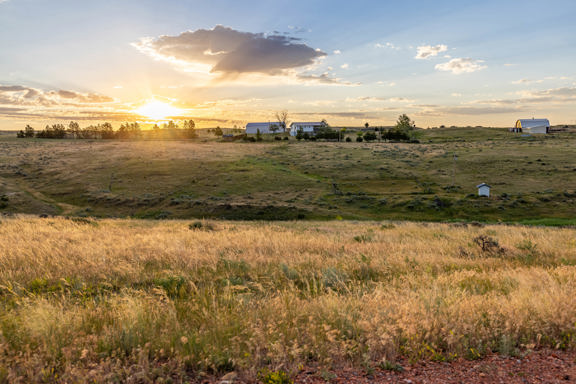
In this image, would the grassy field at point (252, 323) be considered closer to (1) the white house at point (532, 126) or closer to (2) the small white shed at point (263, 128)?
(2) the small white shed at point (263, 128)

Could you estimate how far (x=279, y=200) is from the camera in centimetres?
4681

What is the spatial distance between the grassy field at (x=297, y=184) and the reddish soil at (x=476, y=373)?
121 ft

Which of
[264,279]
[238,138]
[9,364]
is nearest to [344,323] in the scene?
[264,279]

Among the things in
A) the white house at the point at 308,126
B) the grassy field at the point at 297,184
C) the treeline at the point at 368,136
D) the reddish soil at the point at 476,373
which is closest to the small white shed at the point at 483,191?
the grassy field at the point at 297,184

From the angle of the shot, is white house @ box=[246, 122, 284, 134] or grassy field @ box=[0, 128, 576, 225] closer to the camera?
grassy field @ box=[0, 128, 576, 225]

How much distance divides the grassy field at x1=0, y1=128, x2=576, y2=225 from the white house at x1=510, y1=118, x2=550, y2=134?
6295cm

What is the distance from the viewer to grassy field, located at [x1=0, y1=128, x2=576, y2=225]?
4312 cm

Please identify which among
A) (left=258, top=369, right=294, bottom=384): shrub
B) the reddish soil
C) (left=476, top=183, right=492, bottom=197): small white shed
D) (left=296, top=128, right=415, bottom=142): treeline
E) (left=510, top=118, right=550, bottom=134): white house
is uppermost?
(left=510, top=118, right=550, bottom=134): white house

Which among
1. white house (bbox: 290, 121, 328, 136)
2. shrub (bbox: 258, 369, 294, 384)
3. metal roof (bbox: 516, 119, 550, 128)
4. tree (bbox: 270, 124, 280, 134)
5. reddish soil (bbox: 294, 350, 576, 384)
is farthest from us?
tree (bbox: 270, 124, 280, 134)

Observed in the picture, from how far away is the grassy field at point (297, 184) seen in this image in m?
43.1

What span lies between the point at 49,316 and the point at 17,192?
192 feet

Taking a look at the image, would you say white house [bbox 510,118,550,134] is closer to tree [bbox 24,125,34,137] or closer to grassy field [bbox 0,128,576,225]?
grassy field [bbox 0,128,576,225]

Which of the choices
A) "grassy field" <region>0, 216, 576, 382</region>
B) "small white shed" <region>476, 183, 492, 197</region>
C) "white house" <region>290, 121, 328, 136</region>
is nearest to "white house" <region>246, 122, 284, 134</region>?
"white house" <region>290, 121, 328, 136</region>

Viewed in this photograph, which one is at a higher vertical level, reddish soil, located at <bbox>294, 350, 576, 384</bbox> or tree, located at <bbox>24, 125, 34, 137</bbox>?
tree, located at <bbox>24, 125, 34, 137</bbox>
